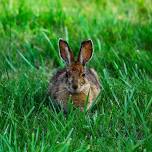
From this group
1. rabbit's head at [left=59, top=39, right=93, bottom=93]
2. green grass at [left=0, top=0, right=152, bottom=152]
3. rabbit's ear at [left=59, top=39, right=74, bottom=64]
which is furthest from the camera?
rabbit's ear at [left=59, top=39, right=74, bottom=64]

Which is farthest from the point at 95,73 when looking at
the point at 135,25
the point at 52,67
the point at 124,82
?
the point at 135,25

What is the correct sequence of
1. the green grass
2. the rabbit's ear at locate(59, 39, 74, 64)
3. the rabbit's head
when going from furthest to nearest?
the rabbit's ear at locate(59, 39, 74, 64), the rabbit's head, the green grass

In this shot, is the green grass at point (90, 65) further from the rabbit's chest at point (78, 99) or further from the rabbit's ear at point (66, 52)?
the rabbit's ear at point (66, 52)

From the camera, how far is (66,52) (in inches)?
210

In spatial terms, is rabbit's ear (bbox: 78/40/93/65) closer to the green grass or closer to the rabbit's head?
the rabbit's head

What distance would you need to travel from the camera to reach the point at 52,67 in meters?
6.39

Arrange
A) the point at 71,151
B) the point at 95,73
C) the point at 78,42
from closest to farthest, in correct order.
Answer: the point at 71,151, the point at 95,73, the point at 78,42

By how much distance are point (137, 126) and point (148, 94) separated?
0.53 meters

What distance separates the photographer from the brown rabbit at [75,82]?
5.21 meters

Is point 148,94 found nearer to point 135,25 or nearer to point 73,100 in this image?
point 73,100

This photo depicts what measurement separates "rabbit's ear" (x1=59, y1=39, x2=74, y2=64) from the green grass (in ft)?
1.17

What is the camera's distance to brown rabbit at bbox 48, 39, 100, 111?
5.21 metres

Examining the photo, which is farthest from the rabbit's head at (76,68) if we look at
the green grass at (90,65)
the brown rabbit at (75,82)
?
the green grass at (90,65)

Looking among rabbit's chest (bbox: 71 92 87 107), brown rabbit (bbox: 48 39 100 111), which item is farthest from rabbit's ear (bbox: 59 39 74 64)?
rabbit's chest (bbox: 71 92 87 107)
